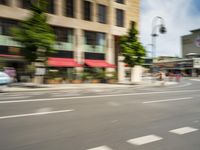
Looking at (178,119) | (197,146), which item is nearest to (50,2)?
(178,119)

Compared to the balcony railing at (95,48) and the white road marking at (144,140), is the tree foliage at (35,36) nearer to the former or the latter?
the balcony railing at (95,48)

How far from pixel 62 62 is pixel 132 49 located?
822 centimetres

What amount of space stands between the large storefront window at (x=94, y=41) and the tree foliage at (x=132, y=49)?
5055mm

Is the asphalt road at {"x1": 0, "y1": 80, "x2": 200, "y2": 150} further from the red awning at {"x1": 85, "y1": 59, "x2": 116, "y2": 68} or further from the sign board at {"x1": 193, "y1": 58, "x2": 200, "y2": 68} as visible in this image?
the sign board at {"x1": 193, "y1": 58, "x2": 200, "y2": 68}

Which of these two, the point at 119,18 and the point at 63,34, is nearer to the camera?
the point at 63,34

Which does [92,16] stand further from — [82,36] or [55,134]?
[55,134]

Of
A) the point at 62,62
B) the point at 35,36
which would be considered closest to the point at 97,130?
the point at 35,36

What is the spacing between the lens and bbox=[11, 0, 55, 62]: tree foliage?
786 inches

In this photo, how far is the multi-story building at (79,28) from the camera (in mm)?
26859

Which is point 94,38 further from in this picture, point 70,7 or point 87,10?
point 70,7

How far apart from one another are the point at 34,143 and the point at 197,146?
10.8 feet

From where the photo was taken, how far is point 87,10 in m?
33.3

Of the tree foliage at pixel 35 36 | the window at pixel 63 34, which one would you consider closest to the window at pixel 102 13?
the window at pixel 63 34

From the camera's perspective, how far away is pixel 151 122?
732 cm
